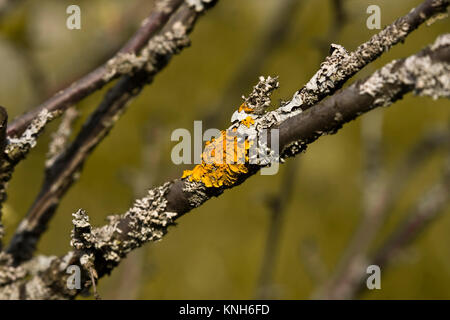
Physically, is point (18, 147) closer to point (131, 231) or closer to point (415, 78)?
point (131, 231)

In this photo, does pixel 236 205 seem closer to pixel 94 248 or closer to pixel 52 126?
pixel 52 126

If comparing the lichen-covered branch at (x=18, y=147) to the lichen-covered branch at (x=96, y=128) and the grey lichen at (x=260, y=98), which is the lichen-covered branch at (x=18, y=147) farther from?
the grey lichen at (x=260, y=98)

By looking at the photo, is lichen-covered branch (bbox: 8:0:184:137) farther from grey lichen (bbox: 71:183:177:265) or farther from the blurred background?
the blurred background

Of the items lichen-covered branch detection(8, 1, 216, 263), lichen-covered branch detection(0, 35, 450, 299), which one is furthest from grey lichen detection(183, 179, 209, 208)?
lichen-covered branch detection(8, 1, 216, 263)

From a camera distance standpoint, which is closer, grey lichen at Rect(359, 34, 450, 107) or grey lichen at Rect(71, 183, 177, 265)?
grey lichen at Rect(359, 34, 450, 107)

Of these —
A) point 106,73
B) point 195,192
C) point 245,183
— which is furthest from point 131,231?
point 245,183
